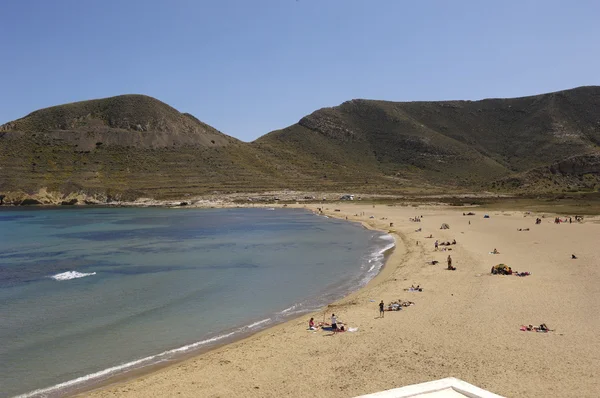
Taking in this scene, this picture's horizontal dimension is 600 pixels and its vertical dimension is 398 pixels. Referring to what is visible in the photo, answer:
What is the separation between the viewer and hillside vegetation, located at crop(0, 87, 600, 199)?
115500 mm

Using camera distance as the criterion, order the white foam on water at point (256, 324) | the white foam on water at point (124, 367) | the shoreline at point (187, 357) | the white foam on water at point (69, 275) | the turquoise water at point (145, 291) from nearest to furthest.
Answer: the white foam on water at point (124, 367) → the shoreline at point (187, 357) → the turquoise water at point (145, 291) → the white foam on water at point (256, 324) → the white foam on water at point (69, 275)

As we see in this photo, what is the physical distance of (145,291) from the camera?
85.0ft

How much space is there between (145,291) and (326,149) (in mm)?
147472

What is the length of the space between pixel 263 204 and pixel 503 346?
305ft

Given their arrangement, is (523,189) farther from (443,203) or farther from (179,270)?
(179,270)

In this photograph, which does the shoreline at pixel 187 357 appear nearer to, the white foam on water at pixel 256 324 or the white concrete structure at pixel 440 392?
the white foam on water at pixel 256 324

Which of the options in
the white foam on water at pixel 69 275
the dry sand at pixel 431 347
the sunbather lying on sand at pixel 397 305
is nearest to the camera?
the dry sand at pixel 431 347

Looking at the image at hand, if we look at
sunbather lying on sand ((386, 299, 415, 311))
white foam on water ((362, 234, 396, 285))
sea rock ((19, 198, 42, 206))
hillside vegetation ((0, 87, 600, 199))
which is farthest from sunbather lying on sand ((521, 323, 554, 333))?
sea rock ((19, 198, 42, 206))

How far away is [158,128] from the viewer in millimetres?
144375

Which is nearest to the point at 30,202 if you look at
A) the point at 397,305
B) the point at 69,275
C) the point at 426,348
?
the point at 69,275

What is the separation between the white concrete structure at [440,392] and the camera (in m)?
7.32

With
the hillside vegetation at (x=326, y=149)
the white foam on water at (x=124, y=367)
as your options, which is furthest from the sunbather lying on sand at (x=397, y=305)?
the hillside vegetation at (x=326, y=149)

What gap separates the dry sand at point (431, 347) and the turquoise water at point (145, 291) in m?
2.29

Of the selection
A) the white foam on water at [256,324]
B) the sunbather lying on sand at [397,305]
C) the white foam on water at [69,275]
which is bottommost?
the white foam on water at [256,324]
